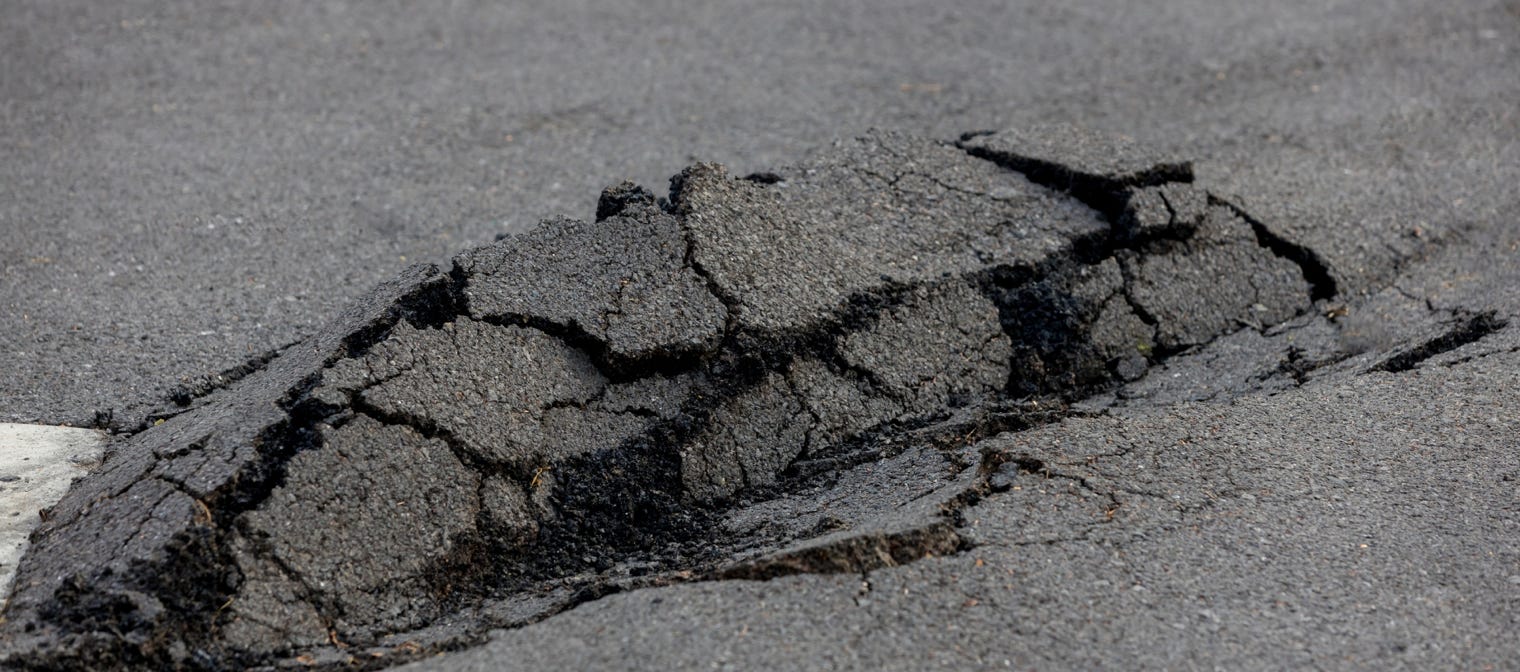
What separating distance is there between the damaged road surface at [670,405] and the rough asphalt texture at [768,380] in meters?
0.01

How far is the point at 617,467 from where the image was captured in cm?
371

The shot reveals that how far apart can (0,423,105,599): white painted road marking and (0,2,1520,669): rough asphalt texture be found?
0.13 m

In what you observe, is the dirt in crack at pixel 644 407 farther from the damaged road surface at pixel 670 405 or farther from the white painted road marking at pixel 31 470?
the white painted road marking at pixel 31 470

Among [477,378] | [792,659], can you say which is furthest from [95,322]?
[792,659]

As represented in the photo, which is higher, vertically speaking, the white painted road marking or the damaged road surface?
the damaged road surface

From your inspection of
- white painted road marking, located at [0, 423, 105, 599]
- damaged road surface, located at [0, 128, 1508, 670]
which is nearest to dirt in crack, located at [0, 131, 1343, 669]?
damaged road surface, located at [0, 128, 1508, 670]

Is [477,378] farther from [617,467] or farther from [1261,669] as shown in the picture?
[1261,669]

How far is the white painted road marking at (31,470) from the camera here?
11.5 feet

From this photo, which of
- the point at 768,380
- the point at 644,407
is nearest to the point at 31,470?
the point at 644,407

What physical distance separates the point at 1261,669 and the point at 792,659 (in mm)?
1125

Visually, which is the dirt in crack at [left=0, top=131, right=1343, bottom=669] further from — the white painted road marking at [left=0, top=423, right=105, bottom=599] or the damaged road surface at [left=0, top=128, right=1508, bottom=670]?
the white painted road marking at [left=0, top=423, right=105, bottom=599]

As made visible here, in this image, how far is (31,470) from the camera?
12.8 ft

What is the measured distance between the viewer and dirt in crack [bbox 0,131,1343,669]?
3209mm

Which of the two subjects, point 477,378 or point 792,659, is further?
point 477,378
